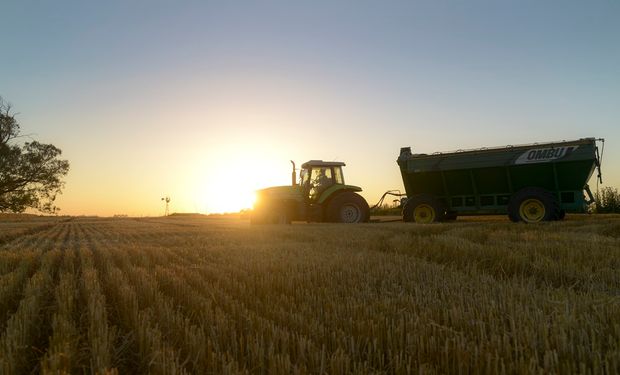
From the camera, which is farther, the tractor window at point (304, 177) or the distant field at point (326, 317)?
the tractor window at point (304, 177)

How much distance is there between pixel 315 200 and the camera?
15781 mm

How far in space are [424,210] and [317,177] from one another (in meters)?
3.83

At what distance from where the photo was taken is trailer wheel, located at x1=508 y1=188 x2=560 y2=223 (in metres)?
13.1

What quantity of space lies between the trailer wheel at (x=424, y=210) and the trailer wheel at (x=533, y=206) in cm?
232

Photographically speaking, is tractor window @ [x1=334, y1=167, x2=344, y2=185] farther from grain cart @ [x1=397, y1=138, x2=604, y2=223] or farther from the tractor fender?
grain cart @ [x1=397, y1=138, x2=604, y2=223]

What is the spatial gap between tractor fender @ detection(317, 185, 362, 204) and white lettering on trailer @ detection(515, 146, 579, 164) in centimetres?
529

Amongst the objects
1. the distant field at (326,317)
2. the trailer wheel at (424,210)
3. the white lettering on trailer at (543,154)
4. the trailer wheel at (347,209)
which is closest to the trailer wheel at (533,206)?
the white lettering on trailer at (543,154)

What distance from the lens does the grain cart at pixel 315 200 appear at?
1545cm

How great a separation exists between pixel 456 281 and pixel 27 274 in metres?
4.39

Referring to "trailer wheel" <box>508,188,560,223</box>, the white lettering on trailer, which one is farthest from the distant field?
the white lettering on trailer

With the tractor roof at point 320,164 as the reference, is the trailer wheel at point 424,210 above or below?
below

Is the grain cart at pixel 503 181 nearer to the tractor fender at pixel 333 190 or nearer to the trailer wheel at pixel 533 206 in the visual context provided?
the trailer wheel at pixel 533 206

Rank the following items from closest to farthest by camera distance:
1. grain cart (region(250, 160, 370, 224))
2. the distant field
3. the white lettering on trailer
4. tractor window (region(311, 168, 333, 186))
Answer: the distant field, the white lettering on trailer, grain cart (region(250, 160, 370, 224)), tractor window (region(311, 168, 333, 186))

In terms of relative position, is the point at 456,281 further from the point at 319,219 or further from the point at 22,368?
the point at 319,219
